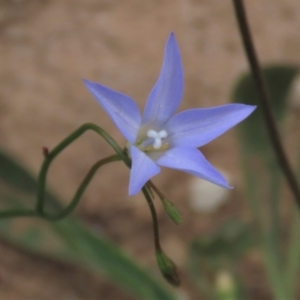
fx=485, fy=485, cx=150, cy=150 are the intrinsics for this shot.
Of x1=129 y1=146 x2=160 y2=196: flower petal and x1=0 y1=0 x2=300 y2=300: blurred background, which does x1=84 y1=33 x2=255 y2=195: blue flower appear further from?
x1=0 y1=0 x2=300 y2=300: blurred background

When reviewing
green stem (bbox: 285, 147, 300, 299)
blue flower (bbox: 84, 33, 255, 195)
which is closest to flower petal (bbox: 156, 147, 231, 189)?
blue flower (bbox: 84, 33, 255, 195)

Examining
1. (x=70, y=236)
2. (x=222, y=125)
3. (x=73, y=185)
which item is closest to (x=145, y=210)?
(x=73, y=185)

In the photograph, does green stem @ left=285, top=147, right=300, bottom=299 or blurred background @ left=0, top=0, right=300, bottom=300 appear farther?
blurred background @ left=0, top=0, right=300, bottom=300

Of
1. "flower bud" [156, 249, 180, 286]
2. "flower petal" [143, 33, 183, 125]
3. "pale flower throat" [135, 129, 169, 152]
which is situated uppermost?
"flower petal" [143, 33, 183, 125]

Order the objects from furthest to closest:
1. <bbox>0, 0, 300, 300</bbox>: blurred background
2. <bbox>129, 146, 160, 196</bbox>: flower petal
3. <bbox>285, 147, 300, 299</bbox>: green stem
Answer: <bbox>0, 0, 300, 300</bbox>: blurred background, <bbox>285, 147, 300, 299</bbox>: green stem, <bbox>129, 146, 160, 196</bbox>: flower petal

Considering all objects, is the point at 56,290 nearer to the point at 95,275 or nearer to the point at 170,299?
the point at 95,275

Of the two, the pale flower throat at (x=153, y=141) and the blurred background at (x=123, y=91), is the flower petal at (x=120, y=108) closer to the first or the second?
the pale flower throat at (x=153, y=141)

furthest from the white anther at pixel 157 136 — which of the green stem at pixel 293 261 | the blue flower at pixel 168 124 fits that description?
the green stem at pixel 293 261

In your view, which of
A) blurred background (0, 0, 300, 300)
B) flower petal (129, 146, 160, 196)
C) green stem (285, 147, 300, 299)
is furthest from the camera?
blurred background (0, 0, 300, 300)
